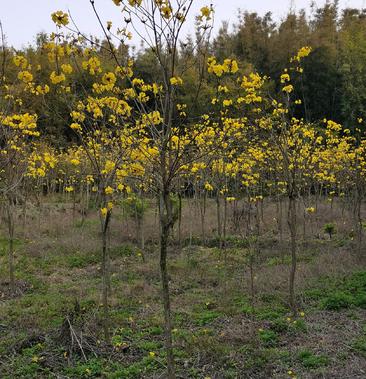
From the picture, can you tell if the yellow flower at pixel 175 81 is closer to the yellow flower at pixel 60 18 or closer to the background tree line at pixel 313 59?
the yellow flower at pixel 60 18

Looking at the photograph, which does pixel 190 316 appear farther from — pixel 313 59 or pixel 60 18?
pixel 313 59

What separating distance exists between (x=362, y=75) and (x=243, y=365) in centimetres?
1692

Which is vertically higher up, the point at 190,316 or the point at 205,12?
the point at 205,12

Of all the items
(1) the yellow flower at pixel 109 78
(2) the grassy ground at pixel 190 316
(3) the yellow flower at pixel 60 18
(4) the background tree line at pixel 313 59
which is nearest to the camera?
(3) the yellow flower at pixel 60 18

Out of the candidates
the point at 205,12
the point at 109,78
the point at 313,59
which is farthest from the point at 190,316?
the point at 313,59

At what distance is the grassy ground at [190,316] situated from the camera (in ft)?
14.6

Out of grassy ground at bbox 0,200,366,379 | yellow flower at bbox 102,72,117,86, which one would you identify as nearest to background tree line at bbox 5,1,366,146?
grassy ground at bbox 0,200,366,379

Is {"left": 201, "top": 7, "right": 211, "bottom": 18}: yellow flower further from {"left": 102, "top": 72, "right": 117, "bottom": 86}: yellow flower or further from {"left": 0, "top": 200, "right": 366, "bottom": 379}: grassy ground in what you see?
{"left": 0, "top": 200, "right": 366, "bottom": 379}: grassy ground

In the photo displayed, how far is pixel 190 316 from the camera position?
5801 millimetres

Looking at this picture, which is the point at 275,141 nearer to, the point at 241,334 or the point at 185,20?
the point at 241,334

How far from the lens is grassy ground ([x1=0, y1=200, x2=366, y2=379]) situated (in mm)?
4445

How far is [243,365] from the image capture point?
441 cm

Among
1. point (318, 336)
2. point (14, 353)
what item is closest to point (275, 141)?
point (318, 336)

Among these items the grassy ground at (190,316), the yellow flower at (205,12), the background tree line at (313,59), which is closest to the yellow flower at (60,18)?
the yellow flower at (205,12)
